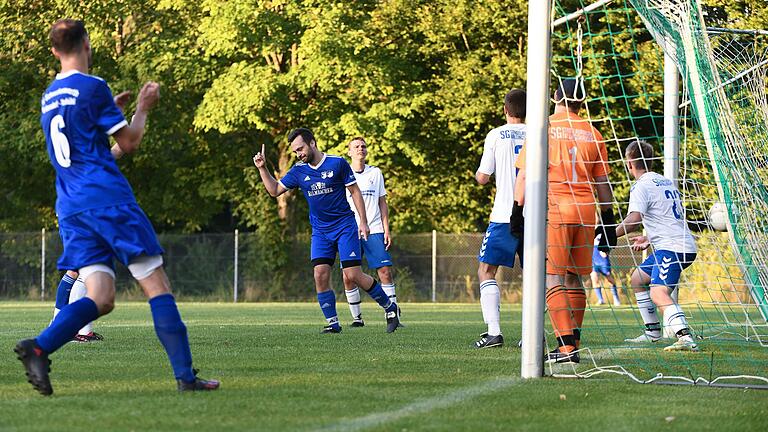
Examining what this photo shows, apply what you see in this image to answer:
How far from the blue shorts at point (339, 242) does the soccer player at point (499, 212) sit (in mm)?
2508

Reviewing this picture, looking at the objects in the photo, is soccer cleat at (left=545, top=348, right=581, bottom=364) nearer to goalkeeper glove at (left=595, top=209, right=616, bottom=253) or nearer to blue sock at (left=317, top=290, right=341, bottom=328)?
goalkeeper glove at (left=595, top=209, right=616, bottom=253)

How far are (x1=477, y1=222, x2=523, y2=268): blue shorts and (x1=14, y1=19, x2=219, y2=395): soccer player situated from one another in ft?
14.1

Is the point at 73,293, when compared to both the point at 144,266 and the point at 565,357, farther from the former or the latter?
the point at 565,357

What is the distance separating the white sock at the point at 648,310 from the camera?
11742 mm

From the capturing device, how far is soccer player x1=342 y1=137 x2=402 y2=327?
46.3 ft

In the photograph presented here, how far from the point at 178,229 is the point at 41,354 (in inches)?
1292

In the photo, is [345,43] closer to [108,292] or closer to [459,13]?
[459,13]

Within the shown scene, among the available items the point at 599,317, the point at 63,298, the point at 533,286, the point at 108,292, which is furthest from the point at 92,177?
the point at 599,317

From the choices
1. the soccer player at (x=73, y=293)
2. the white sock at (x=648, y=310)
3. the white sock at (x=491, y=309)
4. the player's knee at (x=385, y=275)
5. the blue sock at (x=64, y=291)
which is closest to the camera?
the white sock at (x=491, y=309)

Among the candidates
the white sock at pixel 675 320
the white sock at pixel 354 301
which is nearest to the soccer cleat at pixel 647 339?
the white sock at pixel 675 320

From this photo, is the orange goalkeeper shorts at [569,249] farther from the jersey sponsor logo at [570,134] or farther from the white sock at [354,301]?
the white sock at [354,301]

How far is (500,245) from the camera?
1055cm

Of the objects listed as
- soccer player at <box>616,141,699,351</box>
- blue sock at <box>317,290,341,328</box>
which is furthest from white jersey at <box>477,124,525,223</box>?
blue sock at <box>317,290,341,328</box>

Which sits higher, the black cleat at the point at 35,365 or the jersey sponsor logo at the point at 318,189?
the jersey sponsor logo at the point at 318,189
